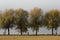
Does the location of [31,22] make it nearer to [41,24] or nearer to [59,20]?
[41,24]

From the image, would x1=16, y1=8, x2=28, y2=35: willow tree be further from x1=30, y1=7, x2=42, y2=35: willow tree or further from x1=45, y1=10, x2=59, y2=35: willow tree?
x1=45, y1=10, x2=59, y2=35: willow tree

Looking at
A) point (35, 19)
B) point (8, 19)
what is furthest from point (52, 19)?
point (8, 19)

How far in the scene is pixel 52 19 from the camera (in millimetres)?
63344

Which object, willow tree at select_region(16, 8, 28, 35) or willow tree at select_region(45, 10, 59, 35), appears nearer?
willow tree at select_region(45, 10, 59, 35)

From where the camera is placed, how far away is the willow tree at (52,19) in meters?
61.9

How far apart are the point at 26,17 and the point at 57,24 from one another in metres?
9.82

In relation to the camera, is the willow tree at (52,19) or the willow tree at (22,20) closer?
the willow tree at (52,19)

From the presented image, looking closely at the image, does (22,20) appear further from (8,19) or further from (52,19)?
(52,19)

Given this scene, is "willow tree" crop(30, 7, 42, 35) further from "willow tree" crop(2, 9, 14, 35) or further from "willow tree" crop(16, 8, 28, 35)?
→ "willow tree" crop(2, 9, 14, 35)

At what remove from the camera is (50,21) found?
62719 millimetres

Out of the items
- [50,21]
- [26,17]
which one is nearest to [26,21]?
[26,17]

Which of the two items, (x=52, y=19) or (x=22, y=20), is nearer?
(x=22, y=20)

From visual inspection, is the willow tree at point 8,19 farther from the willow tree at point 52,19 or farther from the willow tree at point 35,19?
the willow tree at point 52,19

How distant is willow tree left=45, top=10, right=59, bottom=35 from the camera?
6194 cm
